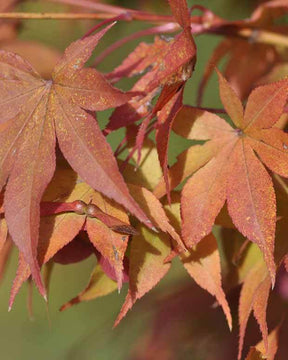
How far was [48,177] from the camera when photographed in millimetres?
551

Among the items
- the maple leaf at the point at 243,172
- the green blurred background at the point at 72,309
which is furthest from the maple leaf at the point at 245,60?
the green blurred background at the point at 72,309

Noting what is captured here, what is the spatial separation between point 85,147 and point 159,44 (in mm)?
265

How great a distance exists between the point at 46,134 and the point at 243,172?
0.63ft

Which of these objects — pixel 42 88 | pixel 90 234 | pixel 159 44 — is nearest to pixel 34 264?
pixel 90 234

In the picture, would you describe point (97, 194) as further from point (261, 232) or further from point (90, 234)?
point (261, 232)

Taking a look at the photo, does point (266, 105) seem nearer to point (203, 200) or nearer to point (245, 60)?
point (203, 200)

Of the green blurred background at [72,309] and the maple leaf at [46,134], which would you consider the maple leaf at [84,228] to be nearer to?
the maple leaf at [46,134]

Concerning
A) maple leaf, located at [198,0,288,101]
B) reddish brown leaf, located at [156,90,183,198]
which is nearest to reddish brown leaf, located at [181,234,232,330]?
reddish brown leaf, located at [156,90,183,198]

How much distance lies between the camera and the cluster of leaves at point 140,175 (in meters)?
0.55

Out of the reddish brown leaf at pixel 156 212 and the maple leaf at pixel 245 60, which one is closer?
the reddish brown leaf at pixel 156 212

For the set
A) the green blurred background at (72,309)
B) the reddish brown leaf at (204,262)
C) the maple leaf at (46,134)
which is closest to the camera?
the maple leaf at (46,134)

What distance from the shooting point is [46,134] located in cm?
58

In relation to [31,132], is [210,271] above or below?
below

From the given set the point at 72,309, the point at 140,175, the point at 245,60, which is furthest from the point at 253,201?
the point at 72,309
